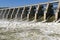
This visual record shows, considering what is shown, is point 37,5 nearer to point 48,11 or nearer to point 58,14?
point 48,11

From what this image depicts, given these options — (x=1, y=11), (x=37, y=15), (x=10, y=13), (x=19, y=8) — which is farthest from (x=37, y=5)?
(x=1, y=11)

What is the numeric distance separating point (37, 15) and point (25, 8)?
14.3 metres

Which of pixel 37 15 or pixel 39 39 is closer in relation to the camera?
pixel 39 39

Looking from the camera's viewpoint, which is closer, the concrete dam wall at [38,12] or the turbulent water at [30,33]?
the turbulent water at [30,33]

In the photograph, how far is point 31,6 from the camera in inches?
2290

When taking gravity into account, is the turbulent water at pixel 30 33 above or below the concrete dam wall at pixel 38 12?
above

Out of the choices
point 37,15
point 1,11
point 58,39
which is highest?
point 58,39

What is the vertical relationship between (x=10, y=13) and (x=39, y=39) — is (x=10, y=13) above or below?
below

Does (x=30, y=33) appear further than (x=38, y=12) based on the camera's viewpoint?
No

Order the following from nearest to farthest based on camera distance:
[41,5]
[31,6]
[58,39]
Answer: [58,39], [41,5], [31,6]

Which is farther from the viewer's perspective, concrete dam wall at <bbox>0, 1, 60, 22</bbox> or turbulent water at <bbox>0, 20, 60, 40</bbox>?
concrete dam wall at <bbox>0, 1, 60, 22</bbox>

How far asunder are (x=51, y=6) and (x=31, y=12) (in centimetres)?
1191

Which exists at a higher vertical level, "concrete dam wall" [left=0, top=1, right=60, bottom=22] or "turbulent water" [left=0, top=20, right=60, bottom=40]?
"turbulent water" [left=0, top=20, right=60, bottom=40]

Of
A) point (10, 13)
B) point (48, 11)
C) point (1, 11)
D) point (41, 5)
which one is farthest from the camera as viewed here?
point (1, 11)
